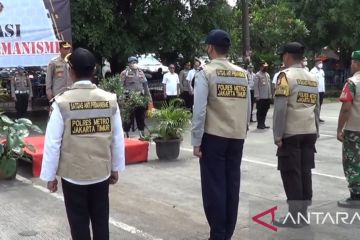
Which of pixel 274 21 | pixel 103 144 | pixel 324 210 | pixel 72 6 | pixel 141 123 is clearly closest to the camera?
pixel 103 144

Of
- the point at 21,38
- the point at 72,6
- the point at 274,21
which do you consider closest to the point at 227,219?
the point at 21,38

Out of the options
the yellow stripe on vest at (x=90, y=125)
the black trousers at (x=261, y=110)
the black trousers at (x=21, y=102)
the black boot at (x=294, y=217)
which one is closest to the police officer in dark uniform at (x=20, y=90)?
the black trousers at (x=21, y=102)

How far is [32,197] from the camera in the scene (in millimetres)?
6273

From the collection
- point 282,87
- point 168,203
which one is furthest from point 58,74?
point 282,87

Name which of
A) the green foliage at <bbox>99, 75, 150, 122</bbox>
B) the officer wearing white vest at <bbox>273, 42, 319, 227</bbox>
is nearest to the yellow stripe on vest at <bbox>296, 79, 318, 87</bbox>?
the officer wearing white vest at <bbox>273, 42, 319, 227</bbox>

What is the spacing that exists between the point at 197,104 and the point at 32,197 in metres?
2.92

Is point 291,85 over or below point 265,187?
over

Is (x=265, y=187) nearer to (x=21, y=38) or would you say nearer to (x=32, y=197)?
(x=32, y=197)

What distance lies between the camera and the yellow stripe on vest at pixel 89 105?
11.9ft

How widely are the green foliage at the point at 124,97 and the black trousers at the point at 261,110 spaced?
3700 millimetres

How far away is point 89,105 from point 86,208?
76 centimetres

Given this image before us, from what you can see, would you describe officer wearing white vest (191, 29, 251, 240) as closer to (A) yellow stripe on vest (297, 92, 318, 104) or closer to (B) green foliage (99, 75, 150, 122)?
(A) yellow stripe on vest (297, 92, 318, 104)

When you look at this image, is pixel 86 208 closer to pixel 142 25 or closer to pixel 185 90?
pixel 185 90

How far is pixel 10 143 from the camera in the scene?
6.75 meters
